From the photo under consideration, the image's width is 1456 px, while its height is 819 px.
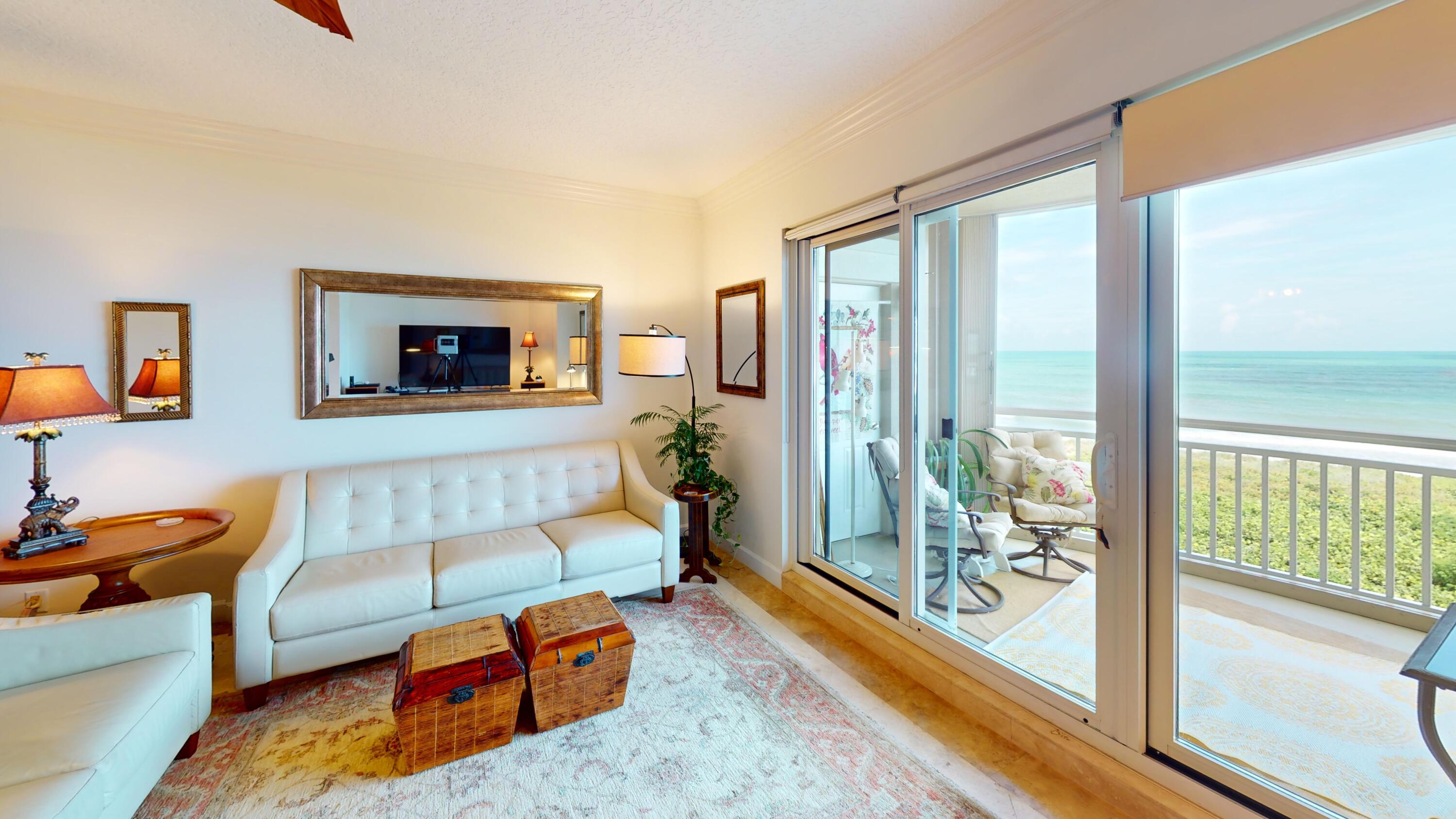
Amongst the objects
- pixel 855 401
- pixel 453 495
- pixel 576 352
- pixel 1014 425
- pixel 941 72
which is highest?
pixel 941 72

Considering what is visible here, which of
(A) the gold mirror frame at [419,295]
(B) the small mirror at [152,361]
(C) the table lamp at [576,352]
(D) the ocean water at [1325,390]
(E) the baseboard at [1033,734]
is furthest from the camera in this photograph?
(C) the table lamp at [576,352]

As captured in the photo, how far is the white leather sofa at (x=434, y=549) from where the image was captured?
2285 mm

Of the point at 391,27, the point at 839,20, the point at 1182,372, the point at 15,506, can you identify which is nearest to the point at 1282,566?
the point at 1182,372

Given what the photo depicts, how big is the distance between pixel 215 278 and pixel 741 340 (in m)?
2.89

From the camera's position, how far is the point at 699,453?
357cm

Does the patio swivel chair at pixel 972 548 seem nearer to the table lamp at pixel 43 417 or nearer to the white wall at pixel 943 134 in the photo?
the white wall at pixel 943 134

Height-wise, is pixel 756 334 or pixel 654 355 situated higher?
pixel 756 334

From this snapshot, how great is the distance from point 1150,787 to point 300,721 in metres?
3.00

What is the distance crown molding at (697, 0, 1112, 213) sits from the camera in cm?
181

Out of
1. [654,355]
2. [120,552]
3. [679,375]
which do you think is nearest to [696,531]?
[679,375]

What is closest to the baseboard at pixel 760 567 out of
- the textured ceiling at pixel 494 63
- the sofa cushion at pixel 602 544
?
the sofa cushion at pixel 602 544

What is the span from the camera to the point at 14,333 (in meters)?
2.51

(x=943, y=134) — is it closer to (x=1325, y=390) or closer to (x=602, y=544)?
(x=1325, y=390)

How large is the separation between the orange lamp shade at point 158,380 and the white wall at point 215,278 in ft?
0.23
